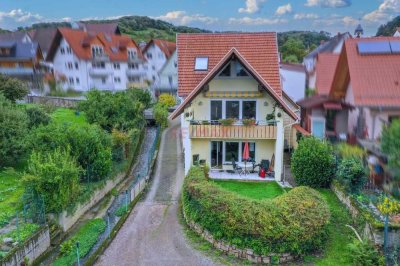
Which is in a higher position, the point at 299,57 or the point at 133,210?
the point at 299,57

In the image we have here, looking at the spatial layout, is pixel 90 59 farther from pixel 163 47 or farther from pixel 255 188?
pixel 255 188

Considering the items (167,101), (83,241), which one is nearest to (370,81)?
(83,241)

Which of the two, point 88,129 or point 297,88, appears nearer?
point 88,129

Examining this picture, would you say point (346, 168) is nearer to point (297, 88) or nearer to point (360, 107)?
point (360, 107)

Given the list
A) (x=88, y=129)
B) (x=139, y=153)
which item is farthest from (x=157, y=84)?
(x=88, y=129)

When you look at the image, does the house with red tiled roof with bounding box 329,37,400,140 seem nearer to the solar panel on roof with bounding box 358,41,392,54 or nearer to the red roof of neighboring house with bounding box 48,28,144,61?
the solar panel on roof with bounding box 358,41,392,54

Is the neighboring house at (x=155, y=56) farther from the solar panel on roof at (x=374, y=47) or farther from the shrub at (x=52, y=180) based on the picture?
the shrub at (x=52, y=180)
